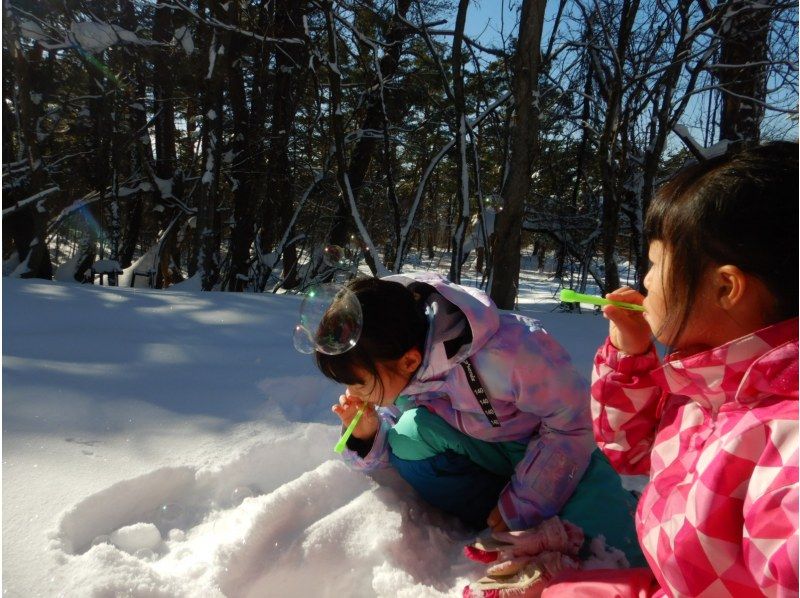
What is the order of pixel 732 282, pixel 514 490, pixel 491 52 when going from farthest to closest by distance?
pixel 491 52 → pixel 514 490 → pixel 732 282

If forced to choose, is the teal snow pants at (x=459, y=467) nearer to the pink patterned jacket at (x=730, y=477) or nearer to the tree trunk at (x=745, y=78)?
the pink patterned jacket at (x=730, y=477)

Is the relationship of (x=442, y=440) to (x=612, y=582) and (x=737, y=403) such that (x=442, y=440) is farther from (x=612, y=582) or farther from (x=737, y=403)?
Answer: (x=737, y=403)

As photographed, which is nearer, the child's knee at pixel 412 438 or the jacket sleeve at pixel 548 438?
the jacket sleeve at pixel 548 438

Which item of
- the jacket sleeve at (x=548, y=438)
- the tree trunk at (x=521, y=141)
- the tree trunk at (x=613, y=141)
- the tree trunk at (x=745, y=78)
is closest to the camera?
the jacket sleeve at (x=548, y=438)

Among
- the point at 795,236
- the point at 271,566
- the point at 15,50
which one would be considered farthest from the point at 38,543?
the point at 15,50

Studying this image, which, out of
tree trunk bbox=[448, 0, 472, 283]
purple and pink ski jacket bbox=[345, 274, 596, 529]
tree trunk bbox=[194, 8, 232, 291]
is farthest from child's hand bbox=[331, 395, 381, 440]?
tree trunk bbox=[194, 8, 232, 291]

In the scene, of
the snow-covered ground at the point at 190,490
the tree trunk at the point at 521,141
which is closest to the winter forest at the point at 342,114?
the tree trunk at the point at 521,141

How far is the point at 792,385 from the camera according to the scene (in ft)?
2.35

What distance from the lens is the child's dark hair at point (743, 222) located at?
72 centimetres

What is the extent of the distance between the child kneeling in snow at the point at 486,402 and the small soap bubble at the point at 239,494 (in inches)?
14.4

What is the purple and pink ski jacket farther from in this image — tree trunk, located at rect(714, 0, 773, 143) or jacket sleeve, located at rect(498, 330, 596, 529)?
tree trunk, located at rect(714, 0, 773, 143)

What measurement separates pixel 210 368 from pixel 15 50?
526 cm

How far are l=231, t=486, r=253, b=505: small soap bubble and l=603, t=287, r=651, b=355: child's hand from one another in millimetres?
944

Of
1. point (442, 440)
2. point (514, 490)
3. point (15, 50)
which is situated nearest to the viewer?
point (514, 490)
